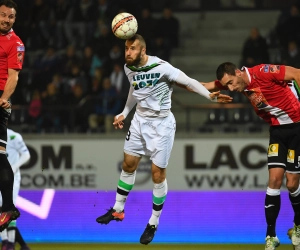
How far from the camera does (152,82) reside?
28.5 ft

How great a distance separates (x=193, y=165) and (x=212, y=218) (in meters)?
1.68

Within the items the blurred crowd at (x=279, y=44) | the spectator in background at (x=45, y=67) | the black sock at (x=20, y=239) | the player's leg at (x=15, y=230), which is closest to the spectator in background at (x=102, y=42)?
the spectator in background at (x=45, y=67)

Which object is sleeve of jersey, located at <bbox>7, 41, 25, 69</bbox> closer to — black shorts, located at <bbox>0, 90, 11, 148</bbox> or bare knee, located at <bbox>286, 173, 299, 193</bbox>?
black shorts, located at <bbox>0, 90, 11, 148</bbox>

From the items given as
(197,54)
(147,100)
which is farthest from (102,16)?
(147,100)

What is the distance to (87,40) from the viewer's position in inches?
647

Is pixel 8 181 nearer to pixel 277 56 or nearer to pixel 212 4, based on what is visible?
pixel 277 56

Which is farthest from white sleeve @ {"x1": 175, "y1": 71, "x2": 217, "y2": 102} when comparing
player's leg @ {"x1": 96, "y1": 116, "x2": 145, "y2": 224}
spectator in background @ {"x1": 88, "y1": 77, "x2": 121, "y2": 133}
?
spectator in background @ {"x1": 88, "y1": 77, "x2": 121, "y2": 133}

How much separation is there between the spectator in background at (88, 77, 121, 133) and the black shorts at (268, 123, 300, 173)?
5.27 meters

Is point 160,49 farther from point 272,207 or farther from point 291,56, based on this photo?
point 272,207

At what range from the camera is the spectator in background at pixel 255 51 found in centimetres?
1491

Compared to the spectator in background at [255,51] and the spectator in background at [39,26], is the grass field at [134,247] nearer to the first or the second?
the spectator in background at [255,51]

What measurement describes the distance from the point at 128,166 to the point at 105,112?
5149 mm

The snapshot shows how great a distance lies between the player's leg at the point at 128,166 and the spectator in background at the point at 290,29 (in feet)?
24.1

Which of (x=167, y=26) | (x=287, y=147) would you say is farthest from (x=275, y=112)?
(x=167, y=26)
